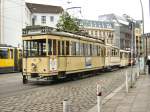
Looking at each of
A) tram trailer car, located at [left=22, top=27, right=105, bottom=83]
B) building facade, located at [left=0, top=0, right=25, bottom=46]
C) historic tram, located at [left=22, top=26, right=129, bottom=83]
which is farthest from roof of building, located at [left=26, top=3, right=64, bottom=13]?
tram trailer car, located at [left=22, top=27, right=105, bottom=83]

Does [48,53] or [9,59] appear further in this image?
[9,59]

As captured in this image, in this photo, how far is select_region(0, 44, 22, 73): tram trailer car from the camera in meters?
40.7

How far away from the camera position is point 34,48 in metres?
25.0

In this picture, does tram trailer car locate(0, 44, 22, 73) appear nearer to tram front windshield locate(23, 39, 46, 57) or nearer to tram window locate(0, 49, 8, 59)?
tram window locate(0, 49, 8, 59)

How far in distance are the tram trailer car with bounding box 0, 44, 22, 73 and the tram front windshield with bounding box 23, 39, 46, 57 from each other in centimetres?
1561

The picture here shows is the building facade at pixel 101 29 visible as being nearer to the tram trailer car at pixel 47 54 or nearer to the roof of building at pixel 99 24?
the roof of building at pixel 99 24

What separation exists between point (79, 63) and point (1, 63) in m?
13.2

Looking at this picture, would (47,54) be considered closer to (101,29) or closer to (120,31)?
(101,29)

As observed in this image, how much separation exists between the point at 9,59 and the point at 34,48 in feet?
56.7

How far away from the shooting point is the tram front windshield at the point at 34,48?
80.4ft

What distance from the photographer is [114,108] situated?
13.2 m

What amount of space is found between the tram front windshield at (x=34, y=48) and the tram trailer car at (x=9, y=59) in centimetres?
1561

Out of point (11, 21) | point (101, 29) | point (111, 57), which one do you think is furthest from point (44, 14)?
point (111, 57)

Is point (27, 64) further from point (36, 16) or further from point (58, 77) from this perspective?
point (36, 16)
